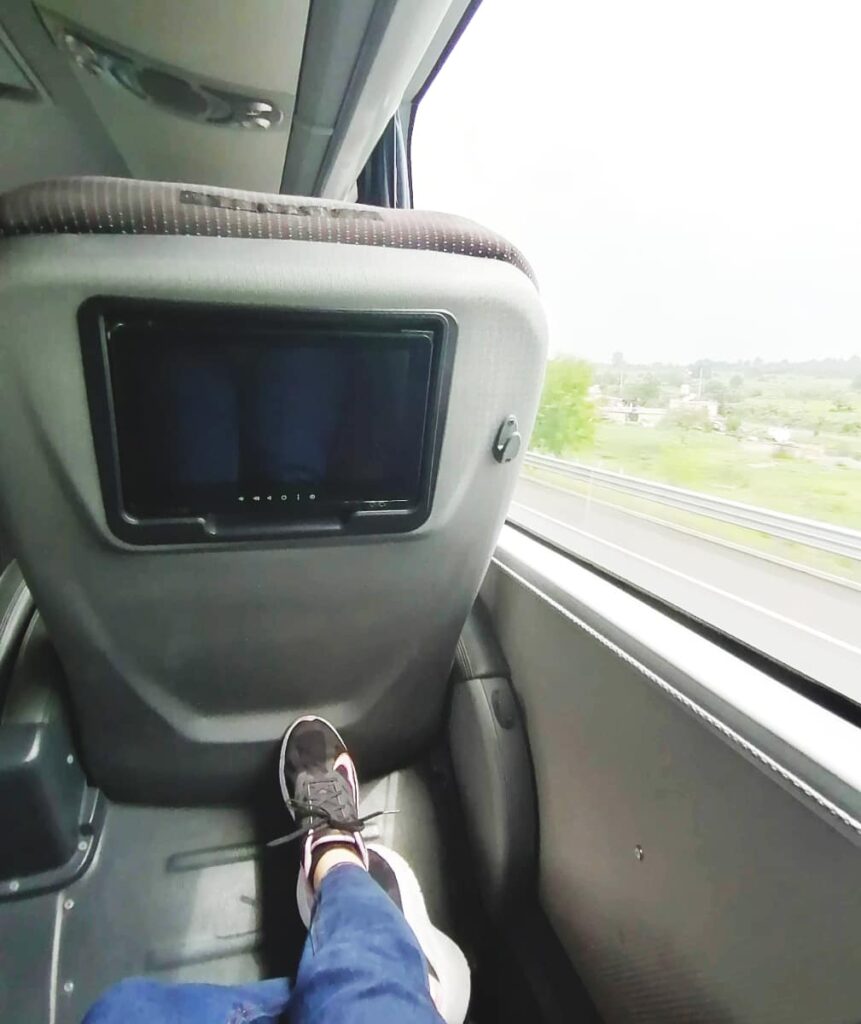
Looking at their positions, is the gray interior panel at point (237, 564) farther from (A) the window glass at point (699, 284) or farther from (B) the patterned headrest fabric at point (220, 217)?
(A) the window glass at point (699, 284)

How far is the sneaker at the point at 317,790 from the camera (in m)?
1.10

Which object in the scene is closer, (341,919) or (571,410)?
(341,919)

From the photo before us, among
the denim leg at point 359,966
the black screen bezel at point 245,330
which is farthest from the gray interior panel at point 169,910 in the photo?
the black screen bezel at point 245,330

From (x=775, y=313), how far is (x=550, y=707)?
2.33ft

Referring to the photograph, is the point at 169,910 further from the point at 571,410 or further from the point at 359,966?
the point at 571,410

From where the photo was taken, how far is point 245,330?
0.74 m

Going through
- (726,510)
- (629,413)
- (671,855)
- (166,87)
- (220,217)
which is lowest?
(671,855)

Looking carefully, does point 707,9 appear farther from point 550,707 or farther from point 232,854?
point 232,854

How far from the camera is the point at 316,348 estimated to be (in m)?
0.78

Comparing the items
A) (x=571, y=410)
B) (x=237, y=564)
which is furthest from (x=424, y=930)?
(x=571, y=410)

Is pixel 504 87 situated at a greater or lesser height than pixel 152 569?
greater

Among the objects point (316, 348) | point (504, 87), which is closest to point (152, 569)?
point (316, 348)

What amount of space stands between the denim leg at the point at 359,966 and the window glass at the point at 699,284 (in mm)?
623

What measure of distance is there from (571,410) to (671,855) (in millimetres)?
972
